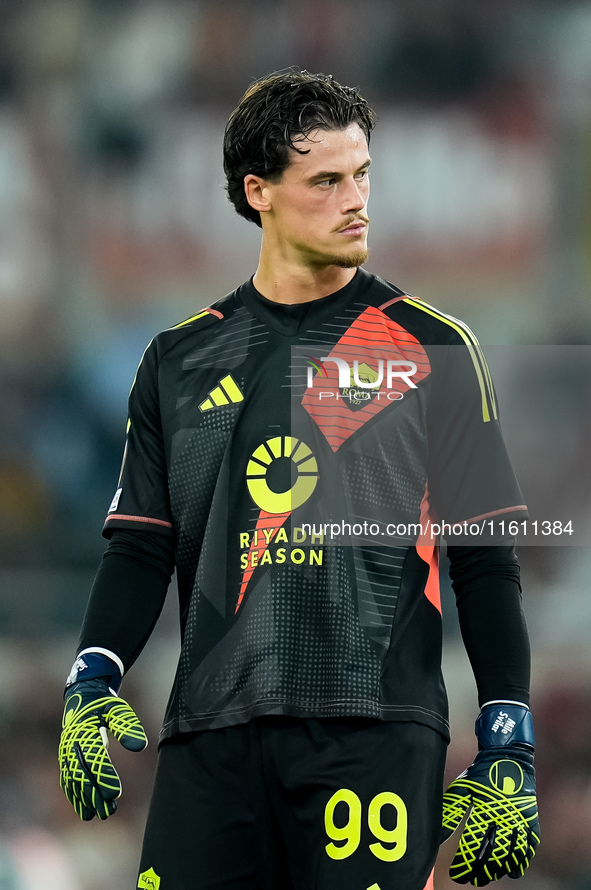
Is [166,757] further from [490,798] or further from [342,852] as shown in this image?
[490,798]

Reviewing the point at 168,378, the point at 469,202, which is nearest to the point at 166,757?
the point at 168,378

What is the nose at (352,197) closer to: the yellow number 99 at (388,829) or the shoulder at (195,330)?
the shoulder at (195,330)

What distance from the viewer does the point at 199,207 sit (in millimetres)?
5273

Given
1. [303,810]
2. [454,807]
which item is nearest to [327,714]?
[303,810]

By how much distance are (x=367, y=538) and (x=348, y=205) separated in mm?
669

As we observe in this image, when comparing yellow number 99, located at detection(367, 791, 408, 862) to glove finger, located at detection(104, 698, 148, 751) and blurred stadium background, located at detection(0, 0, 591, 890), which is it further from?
blurred stadium background, located at detection(0, 0, 591, 890)

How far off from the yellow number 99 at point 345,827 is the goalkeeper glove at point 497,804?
18 centimetres

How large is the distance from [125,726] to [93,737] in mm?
82

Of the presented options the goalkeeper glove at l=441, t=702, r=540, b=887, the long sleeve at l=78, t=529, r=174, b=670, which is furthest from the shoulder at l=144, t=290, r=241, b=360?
the goalkeeper glove at l=441, t=702, r=540, b=887

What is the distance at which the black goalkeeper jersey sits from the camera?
7.32 feet

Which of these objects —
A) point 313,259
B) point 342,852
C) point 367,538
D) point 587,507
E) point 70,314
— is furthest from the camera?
point 70,314

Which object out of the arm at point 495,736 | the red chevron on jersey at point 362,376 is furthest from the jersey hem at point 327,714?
the red chevron on jersey at point 362,376

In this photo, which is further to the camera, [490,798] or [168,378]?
[168,378]

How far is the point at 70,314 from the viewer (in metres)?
5.08
